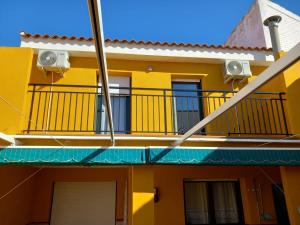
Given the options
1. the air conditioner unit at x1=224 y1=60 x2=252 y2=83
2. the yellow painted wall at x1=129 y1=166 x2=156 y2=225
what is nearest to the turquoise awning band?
the yellow painted wall at x1=129 y1=166 x2=156 y2=225

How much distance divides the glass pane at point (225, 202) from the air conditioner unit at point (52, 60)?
27.0 ft

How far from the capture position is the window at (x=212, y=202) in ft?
34.8

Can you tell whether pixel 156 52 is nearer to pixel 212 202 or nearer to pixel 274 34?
pixel 274 34

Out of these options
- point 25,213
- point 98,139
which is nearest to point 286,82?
point 98,139

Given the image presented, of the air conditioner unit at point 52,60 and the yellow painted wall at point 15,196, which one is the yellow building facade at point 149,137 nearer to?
the yellow painted wall at point 15,196

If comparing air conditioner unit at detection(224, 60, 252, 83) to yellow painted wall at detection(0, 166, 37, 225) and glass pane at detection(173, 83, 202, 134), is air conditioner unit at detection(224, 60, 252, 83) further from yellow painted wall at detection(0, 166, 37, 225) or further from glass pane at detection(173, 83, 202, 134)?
yellow painted wall at detection(0, 166, 37, 225)

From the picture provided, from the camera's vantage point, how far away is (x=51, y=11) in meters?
3.30

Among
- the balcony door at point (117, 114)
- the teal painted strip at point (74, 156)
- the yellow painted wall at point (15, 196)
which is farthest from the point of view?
the balcony door at point (117, 114)

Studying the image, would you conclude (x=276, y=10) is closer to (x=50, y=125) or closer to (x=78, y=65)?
(x=78, y=65)

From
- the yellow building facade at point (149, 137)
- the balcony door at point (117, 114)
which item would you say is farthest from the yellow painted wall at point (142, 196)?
the balcony door at point (117, 114)

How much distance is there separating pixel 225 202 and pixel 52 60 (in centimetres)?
939

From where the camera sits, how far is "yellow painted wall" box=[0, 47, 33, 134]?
8117 millimetres

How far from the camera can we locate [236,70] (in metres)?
11.1

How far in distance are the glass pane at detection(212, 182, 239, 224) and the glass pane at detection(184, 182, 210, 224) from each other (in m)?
0.47
